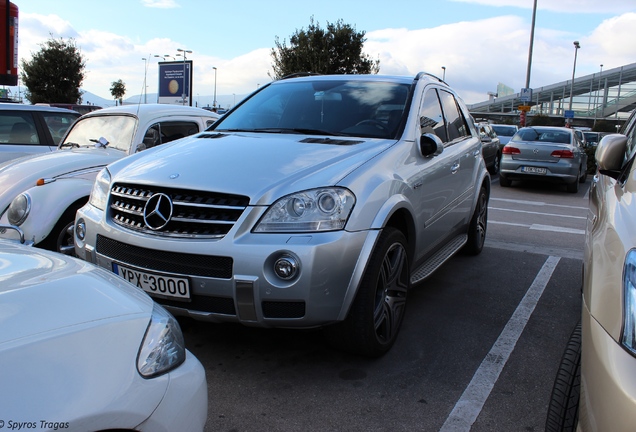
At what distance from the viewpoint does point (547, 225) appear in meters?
8.20

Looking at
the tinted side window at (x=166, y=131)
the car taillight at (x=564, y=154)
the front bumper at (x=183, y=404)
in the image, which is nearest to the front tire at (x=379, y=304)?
the front bumper at (x=183, y=404)

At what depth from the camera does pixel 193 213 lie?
9.73 feet

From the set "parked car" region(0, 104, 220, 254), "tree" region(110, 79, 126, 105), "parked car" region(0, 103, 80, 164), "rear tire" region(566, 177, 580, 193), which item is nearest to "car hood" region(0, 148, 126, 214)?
"parked car" region(0, 104, 220, 254)

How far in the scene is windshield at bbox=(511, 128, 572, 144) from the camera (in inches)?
521

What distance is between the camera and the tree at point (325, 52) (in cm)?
2609

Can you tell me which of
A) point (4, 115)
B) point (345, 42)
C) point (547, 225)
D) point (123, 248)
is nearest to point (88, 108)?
point (345, 42)

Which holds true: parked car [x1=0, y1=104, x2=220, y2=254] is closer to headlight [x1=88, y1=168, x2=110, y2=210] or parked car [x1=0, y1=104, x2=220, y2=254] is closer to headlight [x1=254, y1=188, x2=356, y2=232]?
headlight [x1=88, y1=168, x2=110, y2=210]

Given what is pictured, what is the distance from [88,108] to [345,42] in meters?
12.0

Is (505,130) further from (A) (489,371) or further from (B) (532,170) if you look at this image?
(A) (489,371)

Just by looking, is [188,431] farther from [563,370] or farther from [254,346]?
[254,346]

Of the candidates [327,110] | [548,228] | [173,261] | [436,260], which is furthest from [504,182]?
[173,261]

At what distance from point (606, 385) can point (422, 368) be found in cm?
174

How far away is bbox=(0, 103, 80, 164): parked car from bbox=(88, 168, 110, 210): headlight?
4379mm

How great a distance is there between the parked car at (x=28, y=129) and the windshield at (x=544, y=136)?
10123mm
